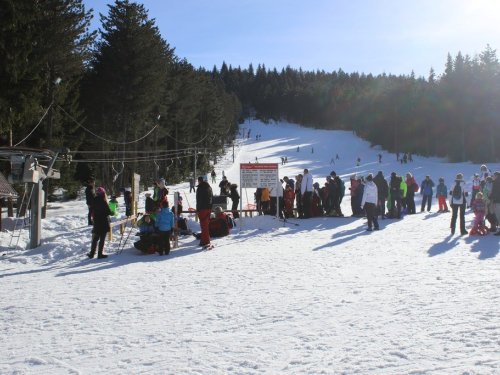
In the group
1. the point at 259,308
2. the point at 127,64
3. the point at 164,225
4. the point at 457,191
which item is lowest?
the point at 259,308

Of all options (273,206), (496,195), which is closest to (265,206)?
(273,206)

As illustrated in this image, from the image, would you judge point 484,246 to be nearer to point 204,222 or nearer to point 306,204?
point 204,222

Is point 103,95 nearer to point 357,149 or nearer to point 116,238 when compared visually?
point 116,238

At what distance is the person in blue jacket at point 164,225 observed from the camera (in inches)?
447

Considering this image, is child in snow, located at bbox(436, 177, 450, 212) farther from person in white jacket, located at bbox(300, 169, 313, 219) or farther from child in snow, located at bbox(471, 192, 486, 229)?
child in snow, located at bbox(471, 192, 486, 229)

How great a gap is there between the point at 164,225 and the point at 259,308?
5460 mm

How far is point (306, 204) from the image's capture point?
1764 cm

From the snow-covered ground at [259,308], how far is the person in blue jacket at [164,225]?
13.4 inches

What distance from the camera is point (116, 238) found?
13695 mm

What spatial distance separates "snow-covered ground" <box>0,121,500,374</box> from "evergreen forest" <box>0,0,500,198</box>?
355 inches

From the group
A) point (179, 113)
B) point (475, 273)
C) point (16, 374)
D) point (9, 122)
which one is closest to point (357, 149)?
point (179, 113)

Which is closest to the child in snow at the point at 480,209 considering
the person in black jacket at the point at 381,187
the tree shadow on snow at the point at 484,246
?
the tree shadow on snow at the point at 484,246

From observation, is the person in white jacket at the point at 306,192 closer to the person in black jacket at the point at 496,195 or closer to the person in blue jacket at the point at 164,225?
the person in black jacket at the point at 496,195

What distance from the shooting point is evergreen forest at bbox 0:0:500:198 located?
60.7 ft
